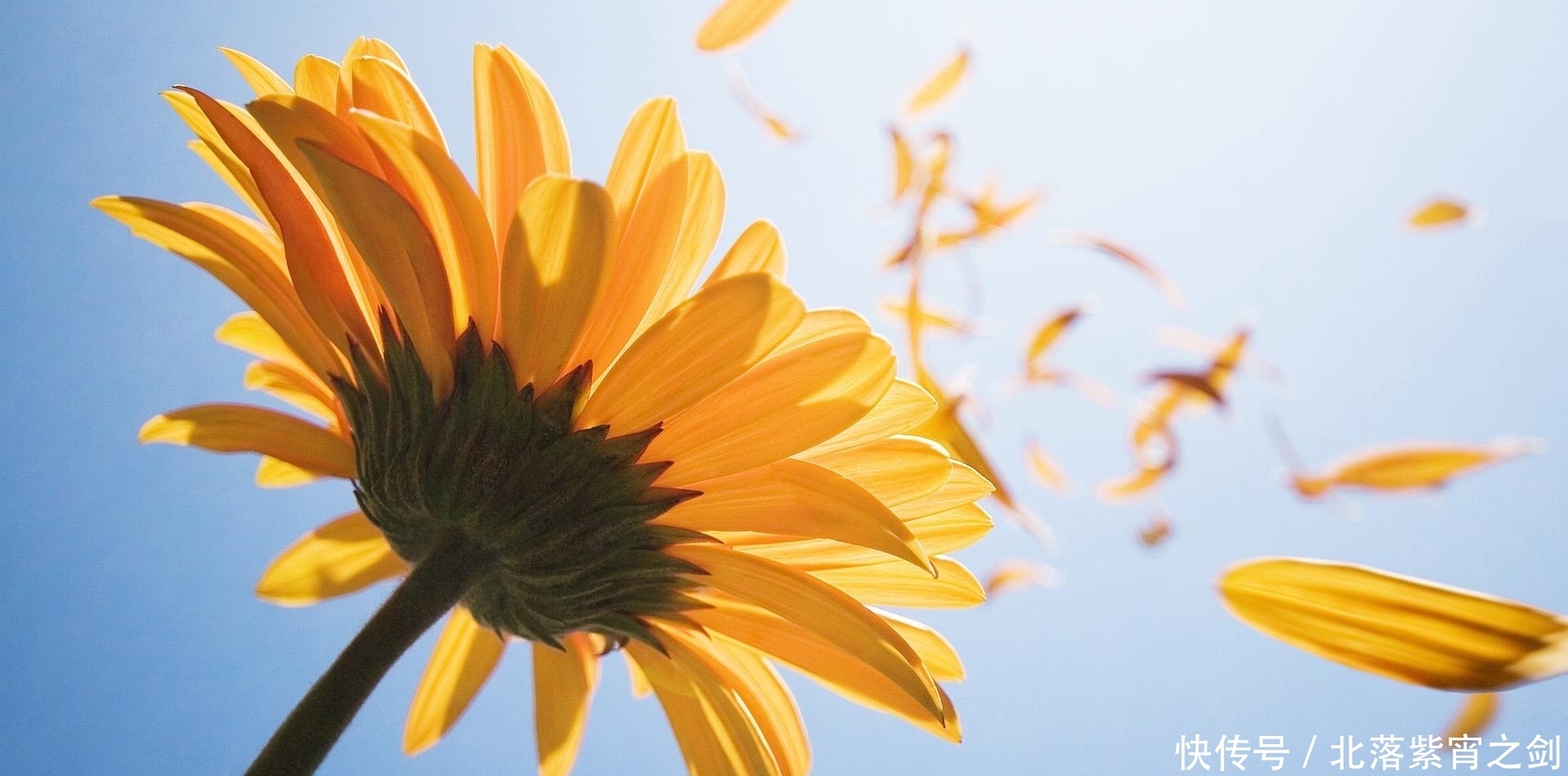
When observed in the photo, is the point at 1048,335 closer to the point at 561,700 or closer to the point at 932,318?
the point at 932,318

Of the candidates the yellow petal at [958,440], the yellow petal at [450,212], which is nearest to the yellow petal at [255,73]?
the yellow petal at [450,212]

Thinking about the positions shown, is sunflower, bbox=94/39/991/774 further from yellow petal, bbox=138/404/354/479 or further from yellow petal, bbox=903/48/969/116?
yellow petal, bbox=903/48/969/116

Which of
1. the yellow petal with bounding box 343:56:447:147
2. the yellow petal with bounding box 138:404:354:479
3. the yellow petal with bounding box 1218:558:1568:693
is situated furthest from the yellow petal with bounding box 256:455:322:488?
the yellow petal with bounding box 1218:558:1568:693

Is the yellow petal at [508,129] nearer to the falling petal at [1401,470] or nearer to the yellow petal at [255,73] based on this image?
the yellow petal at [255,73]

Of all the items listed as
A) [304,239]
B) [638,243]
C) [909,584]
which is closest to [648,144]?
[638,243]

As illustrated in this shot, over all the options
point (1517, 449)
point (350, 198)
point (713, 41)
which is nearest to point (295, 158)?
point (350, 198)

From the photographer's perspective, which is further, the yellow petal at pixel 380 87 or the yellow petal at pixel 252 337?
the yellow petal at pixel 252 337
